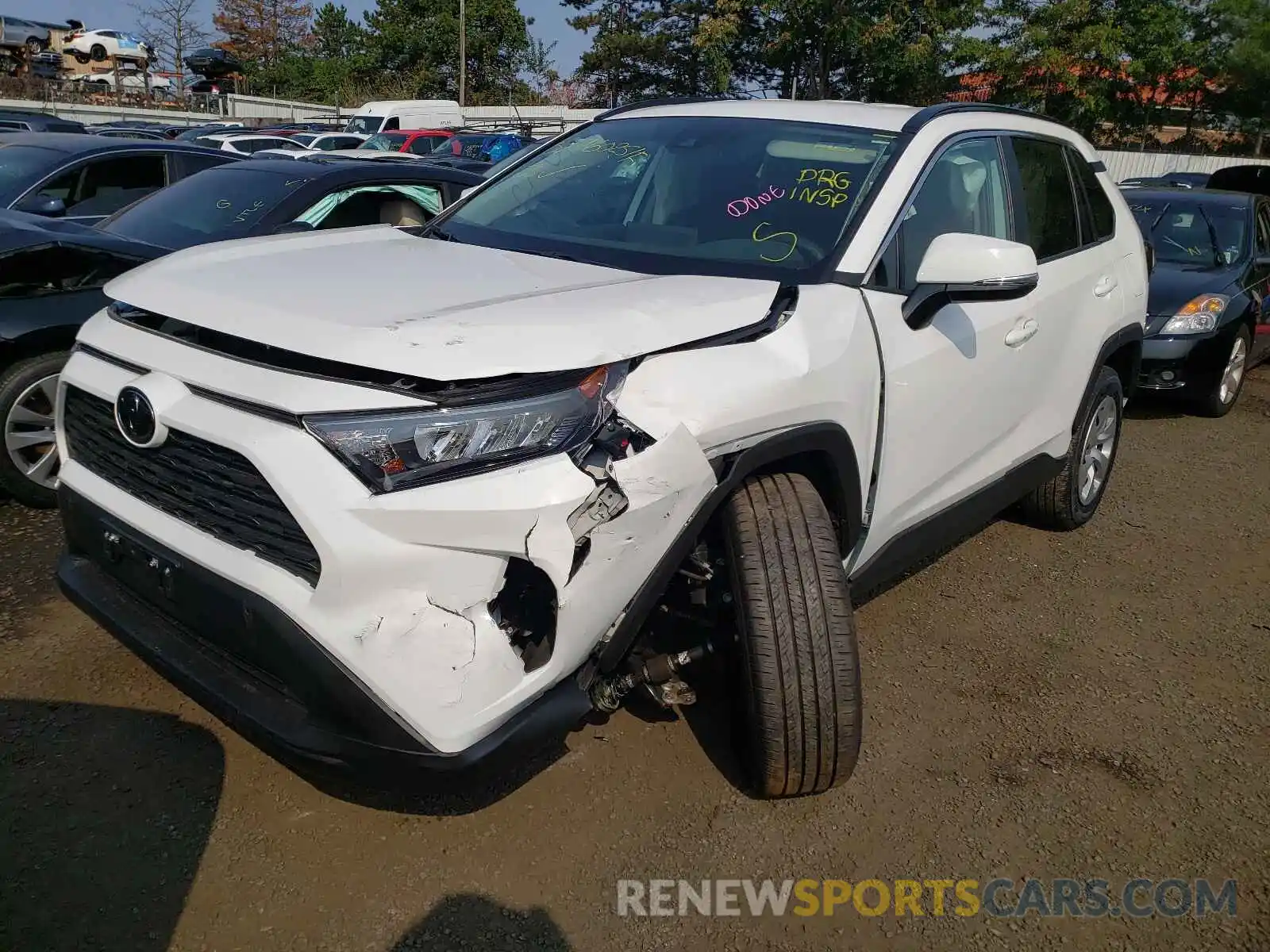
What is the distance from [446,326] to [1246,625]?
11.2 ft

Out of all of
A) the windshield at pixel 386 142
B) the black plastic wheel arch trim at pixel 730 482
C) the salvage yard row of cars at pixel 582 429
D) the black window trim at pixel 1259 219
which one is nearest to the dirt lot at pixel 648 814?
the salvage yard row of cars at pixel 582 429

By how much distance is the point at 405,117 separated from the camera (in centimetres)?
2919

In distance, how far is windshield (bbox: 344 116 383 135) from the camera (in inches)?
1086

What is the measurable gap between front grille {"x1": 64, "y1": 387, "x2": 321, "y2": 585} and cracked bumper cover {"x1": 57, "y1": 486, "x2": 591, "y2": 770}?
0.30 feet

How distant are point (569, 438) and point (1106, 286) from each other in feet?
10.2

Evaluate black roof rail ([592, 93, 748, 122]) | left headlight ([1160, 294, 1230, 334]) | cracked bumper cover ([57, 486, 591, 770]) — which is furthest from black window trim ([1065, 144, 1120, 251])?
cracked bumper cover ([57, 486, 591, 770])

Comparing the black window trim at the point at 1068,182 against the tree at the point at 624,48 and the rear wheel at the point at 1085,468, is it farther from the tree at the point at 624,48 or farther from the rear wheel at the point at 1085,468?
the tree at the point at 624,48

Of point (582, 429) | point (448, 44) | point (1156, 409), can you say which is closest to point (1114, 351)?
point (582, 429)

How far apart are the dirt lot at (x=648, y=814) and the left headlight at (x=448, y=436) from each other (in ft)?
3.37

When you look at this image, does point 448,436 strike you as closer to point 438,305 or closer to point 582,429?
point 582,429

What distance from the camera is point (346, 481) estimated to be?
1954 mm

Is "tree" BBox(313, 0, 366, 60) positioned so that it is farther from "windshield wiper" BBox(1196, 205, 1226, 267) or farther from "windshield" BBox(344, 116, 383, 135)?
"windshield wiper" BBox(1196, 205, 1226, 267)

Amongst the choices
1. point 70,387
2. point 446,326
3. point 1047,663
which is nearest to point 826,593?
point 446,326

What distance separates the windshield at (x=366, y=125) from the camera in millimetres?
27573
